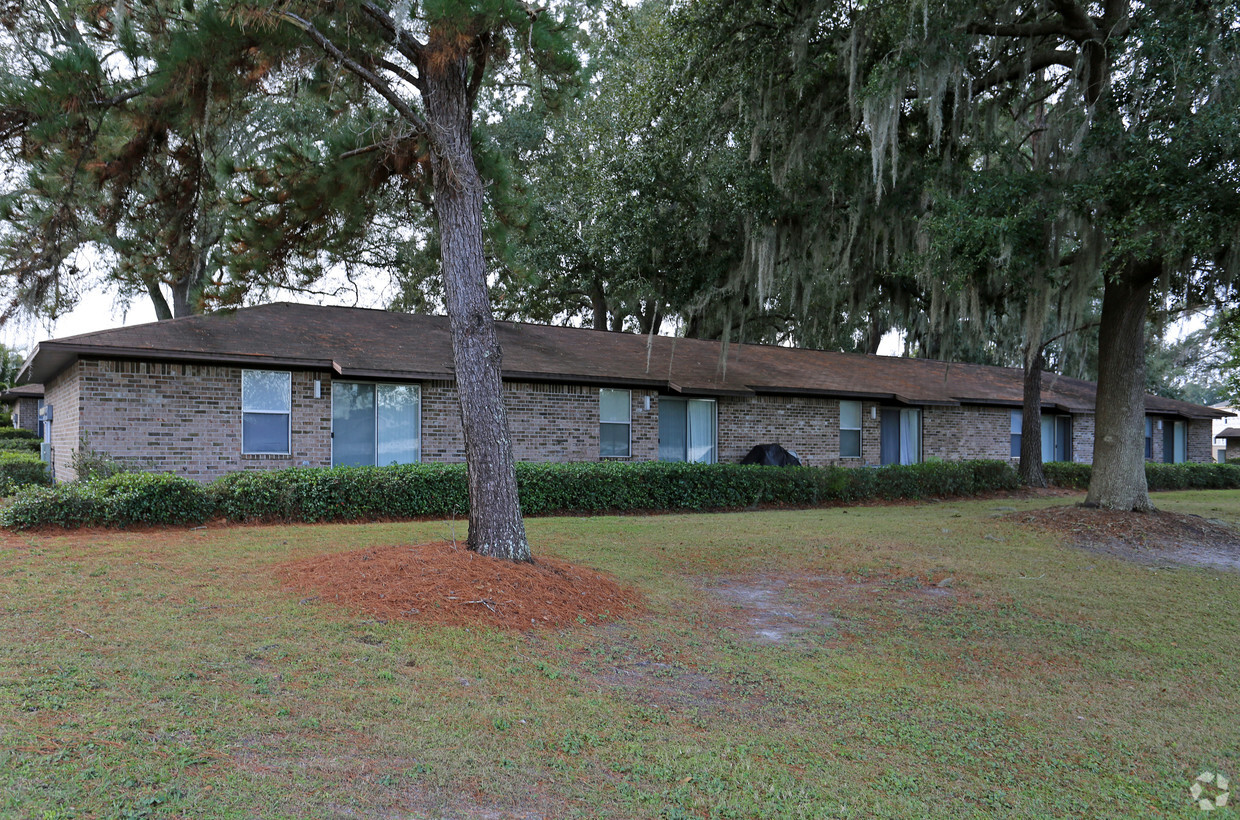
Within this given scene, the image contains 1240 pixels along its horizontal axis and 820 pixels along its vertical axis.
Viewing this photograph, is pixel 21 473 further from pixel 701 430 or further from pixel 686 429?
pixel 701 430

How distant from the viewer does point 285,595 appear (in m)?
6.22

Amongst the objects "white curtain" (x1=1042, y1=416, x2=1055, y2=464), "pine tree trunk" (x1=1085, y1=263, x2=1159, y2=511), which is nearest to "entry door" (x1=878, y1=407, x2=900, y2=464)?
"white curtain" (x1=1042, y1=416, x2=1055, y2=464)

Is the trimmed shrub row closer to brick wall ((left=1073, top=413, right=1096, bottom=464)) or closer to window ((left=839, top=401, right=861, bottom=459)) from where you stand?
window ((left=839, top=401, right=861, bottom=459))

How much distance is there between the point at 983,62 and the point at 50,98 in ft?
40.3

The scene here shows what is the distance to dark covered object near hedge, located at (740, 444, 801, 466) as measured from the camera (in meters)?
17.9

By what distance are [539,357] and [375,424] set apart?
12.4ft

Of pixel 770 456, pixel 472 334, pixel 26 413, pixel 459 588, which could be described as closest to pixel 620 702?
pixel 459 588

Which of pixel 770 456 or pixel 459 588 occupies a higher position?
pixel 770 456

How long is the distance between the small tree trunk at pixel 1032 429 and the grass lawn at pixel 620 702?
1296cm

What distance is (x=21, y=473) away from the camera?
45.6 feet

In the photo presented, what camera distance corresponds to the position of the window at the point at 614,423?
55.5ft

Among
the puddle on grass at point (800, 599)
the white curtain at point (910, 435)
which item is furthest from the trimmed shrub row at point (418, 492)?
the puddle on grass at point (800, 599)

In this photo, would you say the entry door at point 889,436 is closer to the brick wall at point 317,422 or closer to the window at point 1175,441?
the brick wall at point 317,422

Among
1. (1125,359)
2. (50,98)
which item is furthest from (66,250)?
(1125,359)
